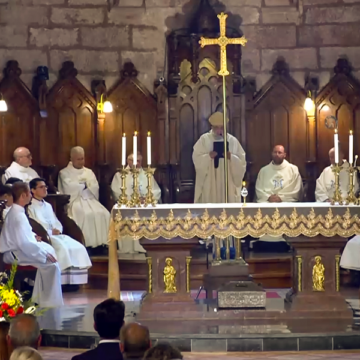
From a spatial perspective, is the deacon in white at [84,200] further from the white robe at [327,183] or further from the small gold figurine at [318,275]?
the small gold figurine at [318,275]

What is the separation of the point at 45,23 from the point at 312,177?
424 centimetres

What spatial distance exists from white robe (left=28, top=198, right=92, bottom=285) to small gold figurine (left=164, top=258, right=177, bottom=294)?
2186 mm

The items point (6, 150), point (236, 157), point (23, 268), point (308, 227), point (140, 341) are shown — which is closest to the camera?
point (140, 341)

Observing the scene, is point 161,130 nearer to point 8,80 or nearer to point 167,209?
point 8,80

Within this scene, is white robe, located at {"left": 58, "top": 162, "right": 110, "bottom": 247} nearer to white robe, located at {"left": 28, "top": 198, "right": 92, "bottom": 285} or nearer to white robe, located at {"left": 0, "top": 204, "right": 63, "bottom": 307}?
white robe, located at {"left": 28, "top": 198, "right": 92, "bottom": 285}

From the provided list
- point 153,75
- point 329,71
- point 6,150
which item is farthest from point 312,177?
point 6,150

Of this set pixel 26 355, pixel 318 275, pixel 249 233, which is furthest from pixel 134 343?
pixel 318 275

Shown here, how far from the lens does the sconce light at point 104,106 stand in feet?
40.1

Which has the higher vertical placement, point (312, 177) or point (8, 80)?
point (8, 80)

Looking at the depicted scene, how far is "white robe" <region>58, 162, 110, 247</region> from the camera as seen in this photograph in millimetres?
11625

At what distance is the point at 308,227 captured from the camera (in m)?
7.73

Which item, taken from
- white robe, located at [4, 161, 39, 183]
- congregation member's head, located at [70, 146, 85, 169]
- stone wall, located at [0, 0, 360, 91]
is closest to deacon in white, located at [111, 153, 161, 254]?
congregation member's head, located at [70, 146, 85, 169]

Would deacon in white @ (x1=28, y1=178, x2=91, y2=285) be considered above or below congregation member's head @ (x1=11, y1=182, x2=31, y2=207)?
below

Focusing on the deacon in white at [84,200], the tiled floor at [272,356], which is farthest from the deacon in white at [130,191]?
the tiled floor at [272,356]
